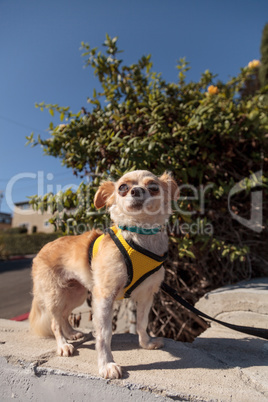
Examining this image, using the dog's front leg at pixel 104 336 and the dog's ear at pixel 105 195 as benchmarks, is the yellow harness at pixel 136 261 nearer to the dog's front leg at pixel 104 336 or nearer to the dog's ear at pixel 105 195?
the dog's front leg at pixel 104 336

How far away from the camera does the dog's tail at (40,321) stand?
211cm

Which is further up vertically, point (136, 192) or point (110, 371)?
point (136, 192)

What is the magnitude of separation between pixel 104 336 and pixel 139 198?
93cm

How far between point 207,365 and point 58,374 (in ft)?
3.20

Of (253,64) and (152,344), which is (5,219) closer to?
(253,64)

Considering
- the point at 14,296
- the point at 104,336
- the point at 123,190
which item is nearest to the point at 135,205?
the point at 123,190

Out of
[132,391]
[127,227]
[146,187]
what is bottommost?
[132,391]

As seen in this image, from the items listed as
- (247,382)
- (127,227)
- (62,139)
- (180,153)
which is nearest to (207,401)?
(247,382)

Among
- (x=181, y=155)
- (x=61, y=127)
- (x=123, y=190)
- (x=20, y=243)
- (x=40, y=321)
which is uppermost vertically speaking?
(x=61, y=127)

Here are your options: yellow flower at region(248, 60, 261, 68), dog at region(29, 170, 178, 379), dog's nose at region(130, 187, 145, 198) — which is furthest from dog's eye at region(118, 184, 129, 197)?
yellow flower at region(248, 60, 261, 68)

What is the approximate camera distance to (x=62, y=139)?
300cm

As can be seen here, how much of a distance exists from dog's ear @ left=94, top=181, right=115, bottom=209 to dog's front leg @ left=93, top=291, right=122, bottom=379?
2.31ft

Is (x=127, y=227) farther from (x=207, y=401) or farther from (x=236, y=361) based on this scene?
(x=236, y=361)

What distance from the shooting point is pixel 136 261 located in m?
1.70
